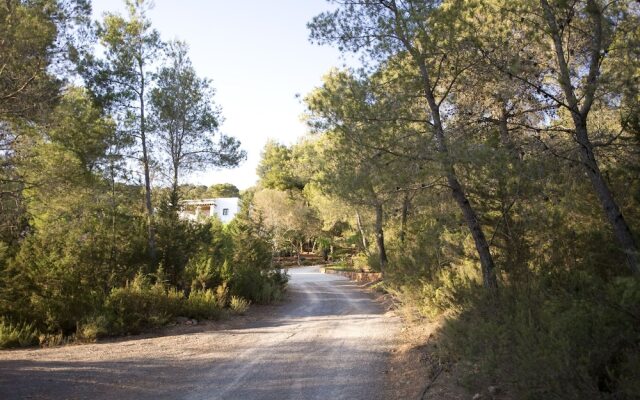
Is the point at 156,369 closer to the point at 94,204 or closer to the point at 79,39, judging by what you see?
the point at 79,39

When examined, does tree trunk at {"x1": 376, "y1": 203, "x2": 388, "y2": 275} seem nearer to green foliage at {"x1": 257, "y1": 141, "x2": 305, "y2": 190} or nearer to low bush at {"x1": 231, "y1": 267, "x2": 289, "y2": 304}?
low bush at {"x1": 231, "y1": 267, "x2": 289, "y2": 304}

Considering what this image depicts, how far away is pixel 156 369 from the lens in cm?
798

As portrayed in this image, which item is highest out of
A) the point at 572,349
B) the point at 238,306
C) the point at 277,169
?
the point at 277,169

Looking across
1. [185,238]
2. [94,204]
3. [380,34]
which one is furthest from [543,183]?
[94,204]

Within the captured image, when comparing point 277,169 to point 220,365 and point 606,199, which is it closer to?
point 220,365

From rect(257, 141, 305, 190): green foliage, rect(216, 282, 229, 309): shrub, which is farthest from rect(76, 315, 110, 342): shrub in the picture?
rect(257, 141, 305, 190): green foliage

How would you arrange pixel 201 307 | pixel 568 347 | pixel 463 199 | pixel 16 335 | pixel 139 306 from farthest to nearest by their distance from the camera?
pixel 201 307
pixel 139 306
pixel 16 335
pixel 463 199
pixel 568 347

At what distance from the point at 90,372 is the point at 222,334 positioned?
4204 mm

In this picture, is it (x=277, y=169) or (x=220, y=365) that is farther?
(x=277, y=169)

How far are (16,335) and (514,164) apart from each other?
11372 mm

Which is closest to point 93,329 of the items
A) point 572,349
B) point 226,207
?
point 572,349

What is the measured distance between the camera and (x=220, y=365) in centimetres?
822

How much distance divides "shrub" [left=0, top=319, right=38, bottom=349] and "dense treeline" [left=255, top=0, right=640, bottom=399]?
7.92m

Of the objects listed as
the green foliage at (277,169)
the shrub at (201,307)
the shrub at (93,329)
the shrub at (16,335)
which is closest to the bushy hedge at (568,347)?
the shrub at (93,329)
